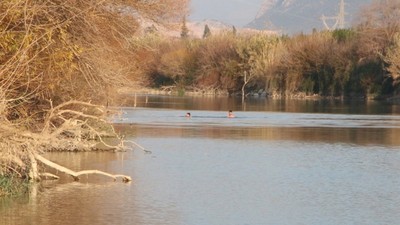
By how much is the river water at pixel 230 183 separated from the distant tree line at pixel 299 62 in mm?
38403

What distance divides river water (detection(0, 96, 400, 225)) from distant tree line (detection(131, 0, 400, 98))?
126ft

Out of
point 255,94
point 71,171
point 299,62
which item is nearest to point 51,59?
point 71,171

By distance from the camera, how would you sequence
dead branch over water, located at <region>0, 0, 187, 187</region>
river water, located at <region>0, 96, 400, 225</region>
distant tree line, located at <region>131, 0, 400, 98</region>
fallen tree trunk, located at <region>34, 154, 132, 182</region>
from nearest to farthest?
dead branch over water, located at <region>0, 0, 187, 187</region>
river water, located at <region>0, 96, 400, 225</region>
fallen tree trunk, located at <region>34, 154, 132, 182</region>
distant tree line, located at <region>131, 0, 400, 98</region>

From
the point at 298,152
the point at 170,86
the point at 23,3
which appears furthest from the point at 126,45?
the point at 170,86

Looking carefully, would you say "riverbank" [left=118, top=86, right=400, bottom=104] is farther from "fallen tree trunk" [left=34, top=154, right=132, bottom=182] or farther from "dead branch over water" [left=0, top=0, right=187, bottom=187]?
"fallen tree trunk" [left=34, top=154, right=132, bottom=182]

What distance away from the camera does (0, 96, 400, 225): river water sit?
17500mm

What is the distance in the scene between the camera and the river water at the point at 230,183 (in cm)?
1750

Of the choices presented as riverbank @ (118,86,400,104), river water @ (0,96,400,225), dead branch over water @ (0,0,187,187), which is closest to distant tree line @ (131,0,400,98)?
riverbank @ (118,86,400,104)

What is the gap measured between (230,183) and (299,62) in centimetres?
6617

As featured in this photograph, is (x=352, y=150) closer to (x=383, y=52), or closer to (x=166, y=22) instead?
(x=166, y=22)

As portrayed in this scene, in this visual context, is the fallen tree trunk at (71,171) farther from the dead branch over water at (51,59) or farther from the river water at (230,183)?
the river water at (230,183)

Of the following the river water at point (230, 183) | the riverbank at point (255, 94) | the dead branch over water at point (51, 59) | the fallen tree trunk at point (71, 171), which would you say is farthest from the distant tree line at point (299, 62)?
the fallen tree trunk at point (71, 171)

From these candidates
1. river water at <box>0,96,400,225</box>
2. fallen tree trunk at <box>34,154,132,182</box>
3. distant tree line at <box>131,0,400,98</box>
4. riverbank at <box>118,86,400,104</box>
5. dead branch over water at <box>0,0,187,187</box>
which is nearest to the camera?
dead branch over water at <box>0,0,187,187</box>

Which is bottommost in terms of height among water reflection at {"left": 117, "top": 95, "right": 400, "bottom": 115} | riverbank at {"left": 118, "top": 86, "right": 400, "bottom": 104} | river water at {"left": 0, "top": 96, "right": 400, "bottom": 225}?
river water at {"left": 0, "top": 96, "right": 400, "bottom": 225}
